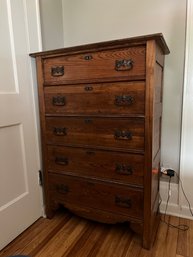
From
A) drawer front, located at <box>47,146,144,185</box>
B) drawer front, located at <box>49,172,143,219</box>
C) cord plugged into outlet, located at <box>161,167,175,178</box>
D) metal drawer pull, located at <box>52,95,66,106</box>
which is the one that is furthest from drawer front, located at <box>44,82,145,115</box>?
cord plugged into outlet, located at <box>161,167,175,178</box>

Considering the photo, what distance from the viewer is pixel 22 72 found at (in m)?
1.45

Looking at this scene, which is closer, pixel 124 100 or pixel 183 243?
pixel 124 100

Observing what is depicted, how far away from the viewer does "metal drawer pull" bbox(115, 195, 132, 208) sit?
133cm

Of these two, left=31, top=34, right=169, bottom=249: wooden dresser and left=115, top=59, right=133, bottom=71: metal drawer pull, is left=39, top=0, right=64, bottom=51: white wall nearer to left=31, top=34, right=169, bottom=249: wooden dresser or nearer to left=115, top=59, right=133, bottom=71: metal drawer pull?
left=31, top=34, right=169, bottom=249: wooden dresser

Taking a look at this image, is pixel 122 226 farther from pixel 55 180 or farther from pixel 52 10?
pixel 52 10

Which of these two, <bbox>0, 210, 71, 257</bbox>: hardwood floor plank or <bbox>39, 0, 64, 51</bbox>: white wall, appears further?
<bbox>39, 0, 64, 51</bbox>: white wall

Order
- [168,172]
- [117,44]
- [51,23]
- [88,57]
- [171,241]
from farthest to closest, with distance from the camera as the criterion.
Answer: [51,23] < [168,172] < [171,241] < [88,57] < [117,44]

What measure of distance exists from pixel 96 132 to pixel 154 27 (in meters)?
0.95

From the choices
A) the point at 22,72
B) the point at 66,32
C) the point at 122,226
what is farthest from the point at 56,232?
the point at 66,32

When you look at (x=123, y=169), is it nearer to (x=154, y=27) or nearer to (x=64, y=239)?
(x=64, y=239)

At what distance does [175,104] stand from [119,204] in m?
0.86

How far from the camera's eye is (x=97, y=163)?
4.55 feet

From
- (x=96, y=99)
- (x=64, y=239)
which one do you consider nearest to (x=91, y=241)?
(x=64, y=239)

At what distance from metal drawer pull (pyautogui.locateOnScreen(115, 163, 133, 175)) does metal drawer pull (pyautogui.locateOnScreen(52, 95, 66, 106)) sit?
0.57 m
